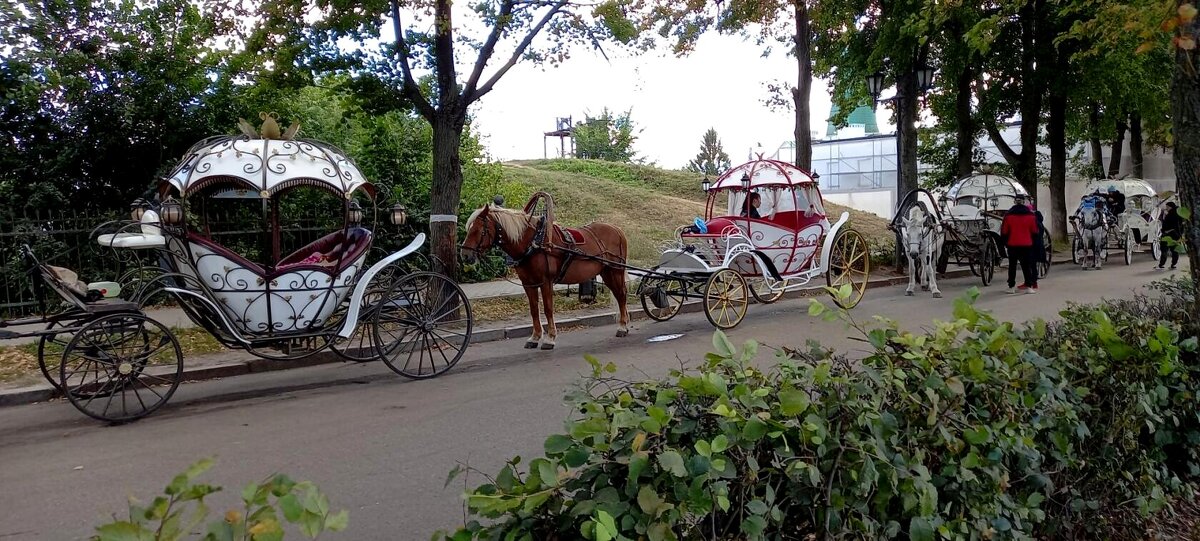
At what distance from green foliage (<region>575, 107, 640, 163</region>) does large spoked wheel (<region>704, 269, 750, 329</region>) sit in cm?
3965

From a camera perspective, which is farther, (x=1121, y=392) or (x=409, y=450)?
(x=409, y=450)

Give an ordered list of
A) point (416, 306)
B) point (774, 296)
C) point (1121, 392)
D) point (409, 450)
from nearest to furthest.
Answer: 1. point (1121, 392)
2. point (409, 450)
3. point (416, 306)
4. point (774, 296)

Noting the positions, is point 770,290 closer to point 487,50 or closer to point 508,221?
point 508,221

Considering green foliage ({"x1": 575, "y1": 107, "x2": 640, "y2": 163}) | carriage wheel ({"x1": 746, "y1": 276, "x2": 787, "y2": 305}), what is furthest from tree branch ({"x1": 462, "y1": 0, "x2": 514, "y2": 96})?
green foliage ({"x1": 575, "y1": 107, "x2": 640, "y2": 163})

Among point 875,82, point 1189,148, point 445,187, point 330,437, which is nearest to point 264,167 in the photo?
point 330,437

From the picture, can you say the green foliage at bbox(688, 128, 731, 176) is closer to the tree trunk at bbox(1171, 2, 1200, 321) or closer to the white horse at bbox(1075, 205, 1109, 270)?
the white horse at bbox(1075, 205, 1109, 270)

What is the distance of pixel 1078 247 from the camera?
21.4m

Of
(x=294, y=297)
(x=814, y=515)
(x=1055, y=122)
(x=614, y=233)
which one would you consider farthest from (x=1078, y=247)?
(x=814, y=515)

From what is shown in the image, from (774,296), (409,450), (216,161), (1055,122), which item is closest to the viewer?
(409,450)

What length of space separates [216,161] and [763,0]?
12906 millimetres

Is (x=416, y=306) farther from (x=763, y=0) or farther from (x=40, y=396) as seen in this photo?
(x=763, y=0)

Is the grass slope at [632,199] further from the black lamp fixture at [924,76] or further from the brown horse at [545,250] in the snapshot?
the brown horse at [545,250]

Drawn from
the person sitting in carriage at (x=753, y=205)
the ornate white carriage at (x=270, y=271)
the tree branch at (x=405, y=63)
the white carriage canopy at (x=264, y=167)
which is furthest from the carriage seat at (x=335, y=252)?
the person sitting in carriage at (x=753, y=205)

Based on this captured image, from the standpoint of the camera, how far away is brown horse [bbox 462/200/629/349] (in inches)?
362
